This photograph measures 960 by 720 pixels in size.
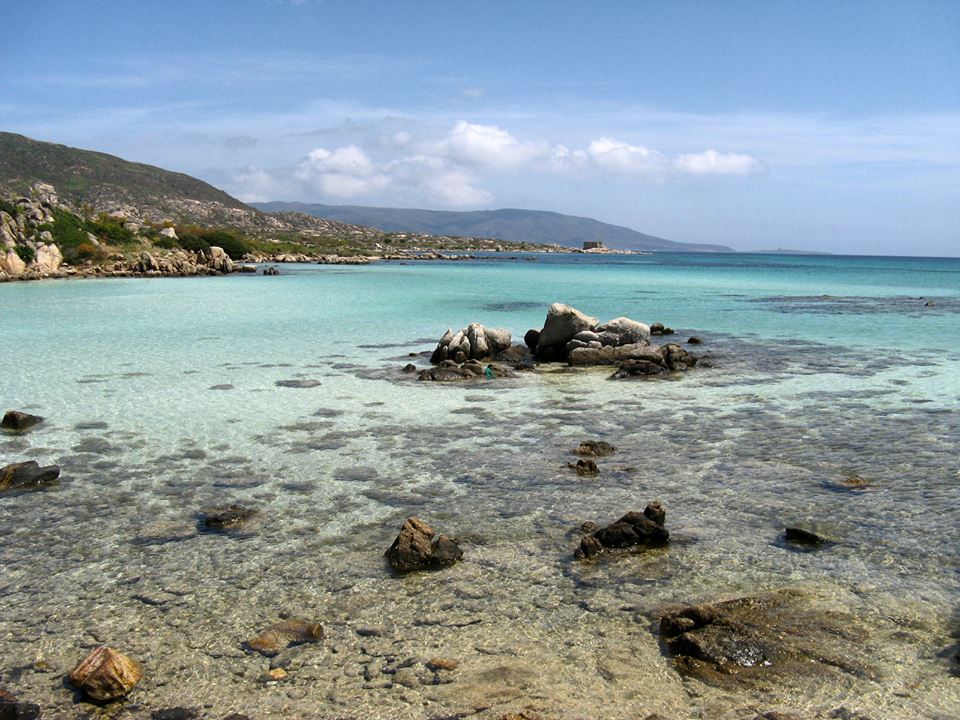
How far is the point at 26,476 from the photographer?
33.2ft

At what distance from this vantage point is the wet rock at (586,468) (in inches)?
421

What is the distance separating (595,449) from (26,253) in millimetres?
71344

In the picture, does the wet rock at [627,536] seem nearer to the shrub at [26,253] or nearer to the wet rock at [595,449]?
the wet rock at [595,449]

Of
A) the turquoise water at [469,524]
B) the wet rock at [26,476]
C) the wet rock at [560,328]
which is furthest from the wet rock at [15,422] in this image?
the wet rock at [560,328]

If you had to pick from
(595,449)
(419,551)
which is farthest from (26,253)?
(419,551)

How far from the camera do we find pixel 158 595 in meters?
6.99

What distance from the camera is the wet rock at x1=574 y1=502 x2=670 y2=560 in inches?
309

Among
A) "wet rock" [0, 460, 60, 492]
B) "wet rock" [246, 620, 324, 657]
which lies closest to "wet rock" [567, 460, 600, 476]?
"wet rock" [246, 620, 324, 657]

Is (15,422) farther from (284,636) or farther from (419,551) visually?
(284,636)

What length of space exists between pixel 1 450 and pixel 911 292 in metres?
63.3

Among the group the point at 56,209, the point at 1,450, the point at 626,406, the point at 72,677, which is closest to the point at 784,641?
A: the point at 72,677

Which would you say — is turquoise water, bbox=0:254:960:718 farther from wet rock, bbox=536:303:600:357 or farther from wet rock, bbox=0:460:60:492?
wet rock, bbox=536:303:600:357

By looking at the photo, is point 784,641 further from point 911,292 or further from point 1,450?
point 911,292

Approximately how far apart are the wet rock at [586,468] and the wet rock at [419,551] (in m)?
3.31
